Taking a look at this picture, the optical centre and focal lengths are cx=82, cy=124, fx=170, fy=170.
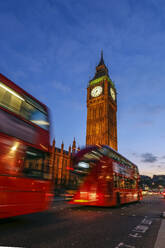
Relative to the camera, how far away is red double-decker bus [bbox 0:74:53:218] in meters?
4.44

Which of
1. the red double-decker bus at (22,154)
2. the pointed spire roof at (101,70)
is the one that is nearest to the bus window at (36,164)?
the red double-decker bus at (22,154)

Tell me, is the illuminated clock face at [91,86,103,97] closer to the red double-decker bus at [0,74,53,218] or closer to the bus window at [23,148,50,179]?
the red double-decker bus at [0,74,53,218]

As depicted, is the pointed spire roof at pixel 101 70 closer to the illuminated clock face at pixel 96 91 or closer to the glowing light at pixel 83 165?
the illuminated clock face at pixel 96 91

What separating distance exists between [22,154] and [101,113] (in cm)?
5565

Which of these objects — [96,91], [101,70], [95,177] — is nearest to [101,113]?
[96,91]

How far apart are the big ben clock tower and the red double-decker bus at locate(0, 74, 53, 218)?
49.4 m

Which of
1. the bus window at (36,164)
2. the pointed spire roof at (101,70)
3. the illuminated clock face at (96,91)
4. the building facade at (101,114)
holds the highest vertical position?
the pointed spire roof at (101,70)

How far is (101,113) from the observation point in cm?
5969

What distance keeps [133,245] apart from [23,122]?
4.13m

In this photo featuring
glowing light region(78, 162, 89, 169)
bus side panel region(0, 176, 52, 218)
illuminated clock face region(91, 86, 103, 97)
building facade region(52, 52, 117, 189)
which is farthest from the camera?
illuminated clock face region(91, 86, 103, 97)

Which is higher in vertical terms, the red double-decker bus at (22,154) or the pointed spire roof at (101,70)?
the pointed spire roof at (101,70)

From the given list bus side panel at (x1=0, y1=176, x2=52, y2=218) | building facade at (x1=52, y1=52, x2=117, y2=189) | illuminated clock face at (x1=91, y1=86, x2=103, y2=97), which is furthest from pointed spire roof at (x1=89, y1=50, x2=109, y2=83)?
bus side panel at (x1=0, y1=176, x2=52, y2=218)

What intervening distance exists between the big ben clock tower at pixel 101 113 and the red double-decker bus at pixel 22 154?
4944cm

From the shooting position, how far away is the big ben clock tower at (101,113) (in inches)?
2238
